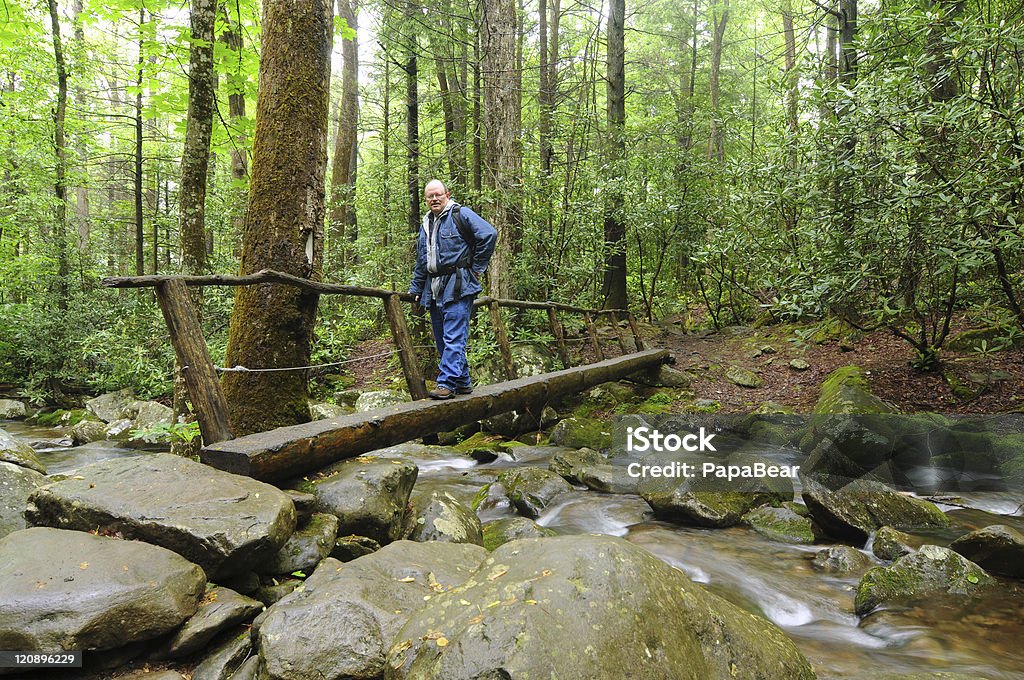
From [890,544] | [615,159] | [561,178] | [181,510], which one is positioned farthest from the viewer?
[615,159]

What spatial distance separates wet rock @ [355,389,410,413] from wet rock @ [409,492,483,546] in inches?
210

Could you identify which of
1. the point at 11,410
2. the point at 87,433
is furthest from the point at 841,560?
the point at 11,410

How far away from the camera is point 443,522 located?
14.1 feet

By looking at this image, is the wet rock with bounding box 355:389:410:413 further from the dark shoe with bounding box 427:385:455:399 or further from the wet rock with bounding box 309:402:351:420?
the dark shoe with bounding box 427:385:455:399

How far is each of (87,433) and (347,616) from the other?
10.1 metres

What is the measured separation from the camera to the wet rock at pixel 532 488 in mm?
5789

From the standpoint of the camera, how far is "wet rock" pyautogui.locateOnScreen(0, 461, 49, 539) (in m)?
3.42

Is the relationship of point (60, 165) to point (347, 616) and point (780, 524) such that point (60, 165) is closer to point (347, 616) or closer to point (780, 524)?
point (347, 616)

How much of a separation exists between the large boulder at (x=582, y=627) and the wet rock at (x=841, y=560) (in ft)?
8.20

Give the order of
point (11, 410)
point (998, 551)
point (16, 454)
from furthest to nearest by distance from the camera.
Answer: point (11, 410), point (16, 454), point (998, 551)

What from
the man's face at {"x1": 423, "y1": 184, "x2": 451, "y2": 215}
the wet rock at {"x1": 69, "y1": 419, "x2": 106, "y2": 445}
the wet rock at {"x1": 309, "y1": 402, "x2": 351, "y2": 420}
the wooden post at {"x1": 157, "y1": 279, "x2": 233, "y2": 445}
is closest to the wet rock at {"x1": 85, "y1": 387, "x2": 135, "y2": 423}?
the wet rock at {"x1": 69, "y1": 419, "x2": 106, "y2": 445}

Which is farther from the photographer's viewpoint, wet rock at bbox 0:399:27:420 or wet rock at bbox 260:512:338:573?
wet rock at bbox 0:399:27:420

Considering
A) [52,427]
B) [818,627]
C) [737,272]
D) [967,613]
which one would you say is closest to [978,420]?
[967,613]

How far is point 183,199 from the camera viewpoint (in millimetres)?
8289
